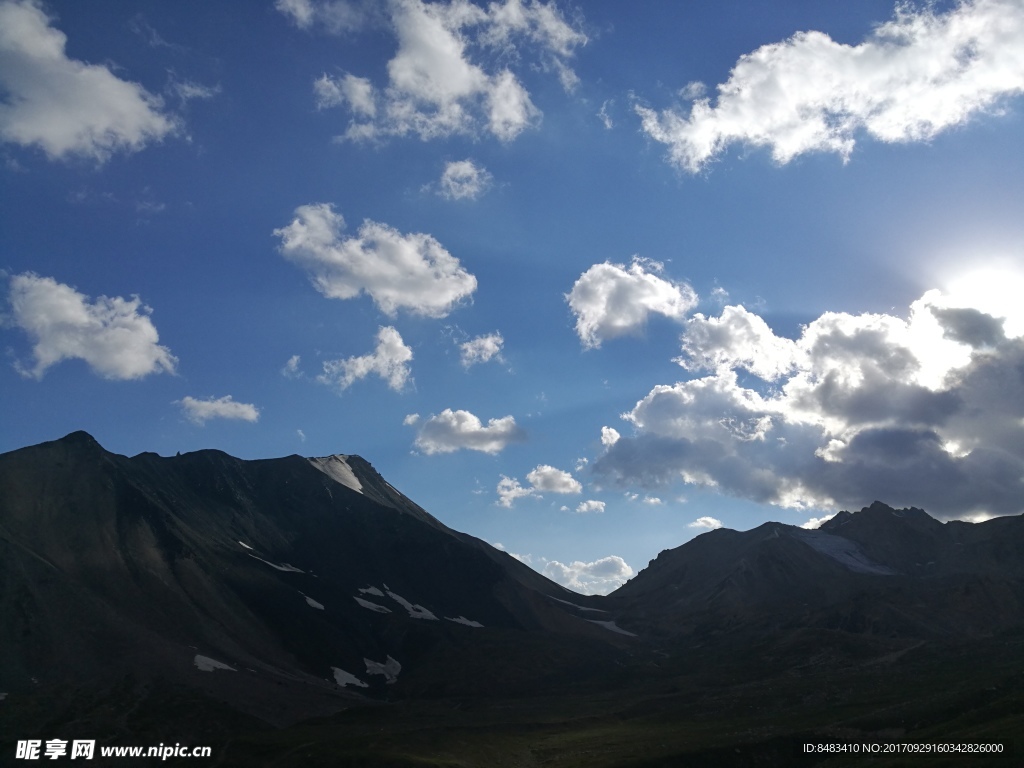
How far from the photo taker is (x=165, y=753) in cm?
11919

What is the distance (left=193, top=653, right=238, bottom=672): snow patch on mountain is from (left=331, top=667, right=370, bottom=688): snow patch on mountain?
109 ft

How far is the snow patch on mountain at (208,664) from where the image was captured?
16012 cm

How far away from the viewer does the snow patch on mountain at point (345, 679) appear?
193 metres

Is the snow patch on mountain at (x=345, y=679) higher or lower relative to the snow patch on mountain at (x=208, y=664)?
lower

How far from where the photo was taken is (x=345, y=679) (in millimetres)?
195125

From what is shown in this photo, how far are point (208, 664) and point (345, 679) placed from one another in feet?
133

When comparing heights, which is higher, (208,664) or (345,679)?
(208,664)

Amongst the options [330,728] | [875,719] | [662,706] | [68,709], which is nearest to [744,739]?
[875,719]

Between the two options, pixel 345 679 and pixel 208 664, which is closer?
pixel 208 664

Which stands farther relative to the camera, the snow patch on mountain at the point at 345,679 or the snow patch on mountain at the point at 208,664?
the snow patch on mountain at the point at 345,679

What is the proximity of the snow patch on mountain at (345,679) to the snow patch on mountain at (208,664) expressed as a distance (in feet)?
109

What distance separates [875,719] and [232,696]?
106312 mm

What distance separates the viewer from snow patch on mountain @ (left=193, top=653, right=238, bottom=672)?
6304 inches

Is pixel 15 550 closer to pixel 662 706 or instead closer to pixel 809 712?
pixel 662 706
